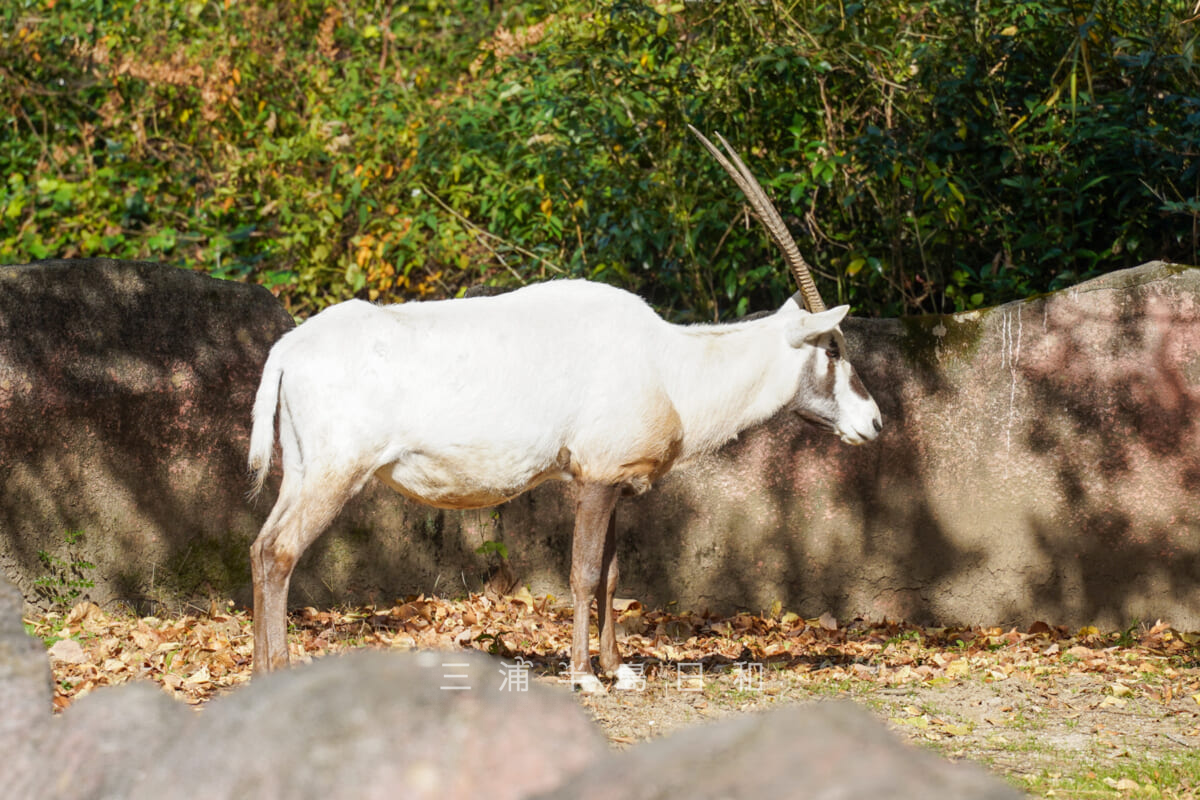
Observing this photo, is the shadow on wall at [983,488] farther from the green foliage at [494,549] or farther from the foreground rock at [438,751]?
the foreground rock at [438,751]

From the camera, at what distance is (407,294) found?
33.2 feet

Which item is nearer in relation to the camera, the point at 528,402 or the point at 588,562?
the point at 528,402

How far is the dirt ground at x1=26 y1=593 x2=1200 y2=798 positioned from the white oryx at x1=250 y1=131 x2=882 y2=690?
568 mm

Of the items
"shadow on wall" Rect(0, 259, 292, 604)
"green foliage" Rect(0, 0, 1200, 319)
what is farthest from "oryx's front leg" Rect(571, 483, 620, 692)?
"green foliage" Rect(0, 0, 1200, 319)

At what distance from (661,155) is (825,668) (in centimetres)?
395

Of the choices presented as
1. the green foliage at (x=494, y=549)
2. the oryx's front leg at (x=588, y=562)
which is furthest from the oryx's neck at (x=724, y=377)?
the green foliage at (x=494, y=549)

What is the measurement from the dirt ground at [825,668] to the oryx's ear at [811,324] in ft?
5.13

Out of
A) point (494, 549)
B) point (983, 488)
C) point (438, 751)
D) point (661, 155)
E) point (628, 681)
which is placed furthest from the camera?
point (661, 155)

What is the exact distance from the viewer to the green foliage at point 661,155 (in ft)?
25.7

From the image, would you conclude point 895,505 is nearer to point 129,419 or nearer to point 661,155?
point 661,155

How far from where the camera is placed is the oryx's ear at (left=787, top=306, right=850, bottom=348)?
5.70 m

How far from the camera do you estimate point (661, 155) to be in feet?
27.9

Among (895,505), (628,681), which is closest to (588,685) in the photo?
(628,681)

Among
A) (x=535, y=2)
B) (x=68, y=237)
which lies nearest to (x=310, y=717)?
(x=535, y=2)
